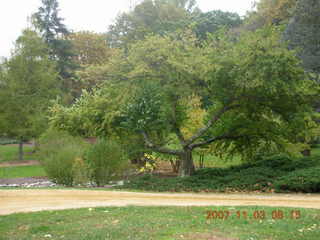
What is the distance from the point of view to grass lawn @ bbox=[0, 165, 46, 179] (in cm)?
2530

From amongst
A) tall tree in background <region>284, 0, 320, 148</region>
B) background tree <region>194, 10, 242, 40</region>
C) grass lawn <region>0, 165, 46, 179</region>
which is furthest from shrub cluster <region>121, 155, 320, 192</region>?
background tree <region>194, 10, 242, 40</region>

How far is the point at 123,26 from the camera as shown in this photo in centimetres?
4572

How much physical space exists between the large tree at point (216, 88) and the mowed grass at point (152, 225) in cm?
630

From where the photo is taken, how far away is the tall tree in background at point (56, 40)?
A: 45531mm

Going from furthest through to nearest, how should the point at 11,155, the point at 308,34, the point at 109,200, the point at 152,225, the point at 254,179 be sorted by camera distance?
the point at 11,155, the point at 308,34, the point at 254,179, the point at 109,200, the point at 152,225

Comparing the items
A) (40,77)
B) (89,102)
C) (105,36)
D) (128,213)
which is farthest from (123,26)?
(128,213)

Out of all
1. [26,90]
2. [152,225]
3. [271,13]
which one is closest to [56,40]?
[26,90]

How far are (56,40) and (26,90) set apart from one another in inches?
530

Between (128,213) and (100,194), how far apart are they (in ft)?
12.5

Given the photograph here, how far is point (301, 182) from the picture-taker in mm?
12719

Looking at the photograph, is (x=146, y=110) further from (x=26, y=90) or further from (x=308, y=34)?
(x=26, y=90)

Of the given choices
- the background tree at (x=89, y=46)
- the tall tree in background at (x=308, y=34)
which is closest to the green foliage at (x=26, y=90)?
the background tree at (x=89, y=46)

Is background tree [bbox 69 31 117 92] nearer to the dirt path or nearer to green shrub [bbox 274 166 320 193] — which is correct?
the dirt path

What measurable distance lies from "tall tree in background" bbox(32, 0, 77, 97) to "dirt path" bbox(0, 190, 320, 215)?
3424 centimetres
